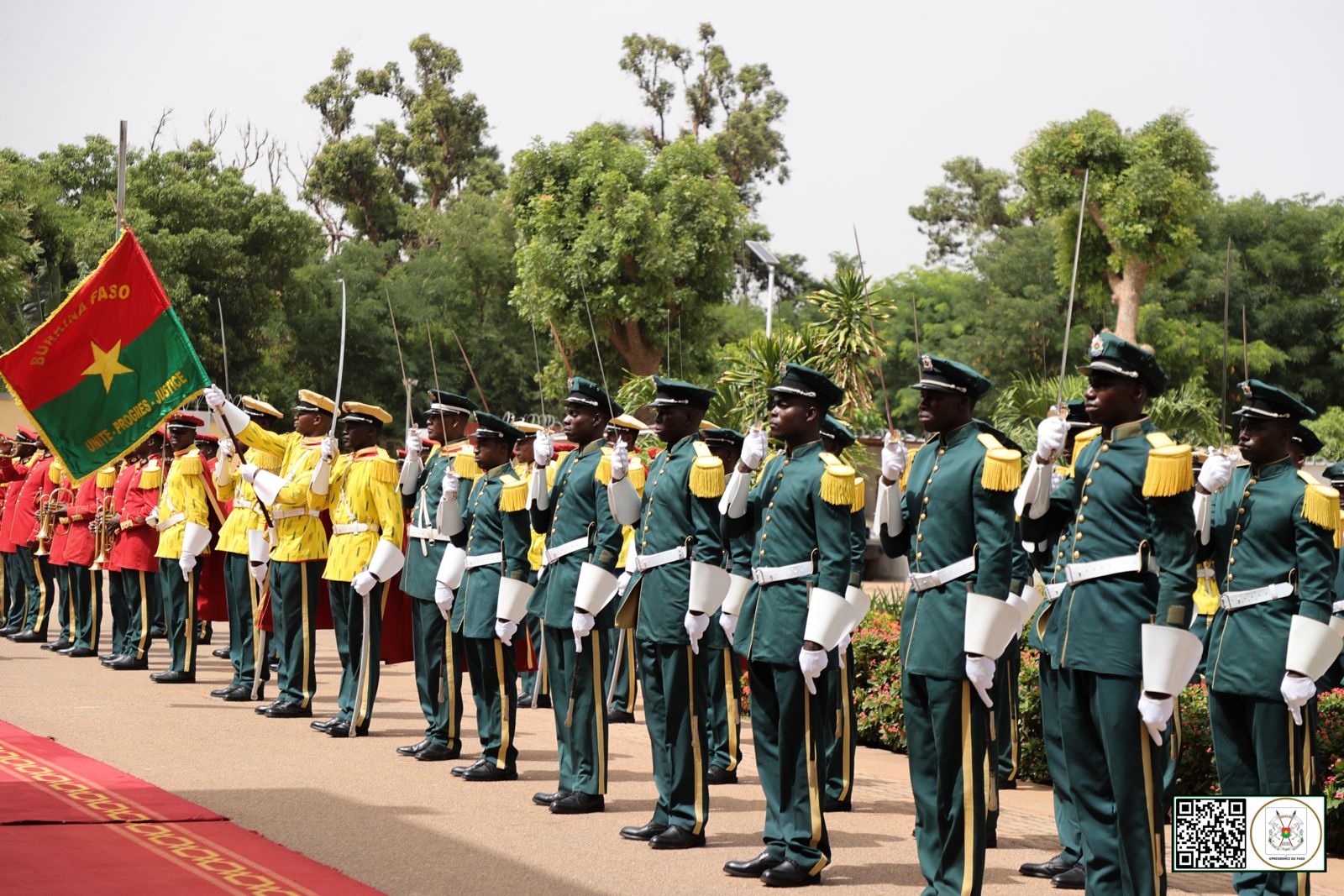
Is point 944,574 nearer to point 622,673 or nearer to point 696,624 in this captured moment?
point 696,624

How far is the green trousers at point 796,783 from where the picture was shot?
21.8ft

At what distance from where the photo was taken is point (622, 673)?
1216 cm

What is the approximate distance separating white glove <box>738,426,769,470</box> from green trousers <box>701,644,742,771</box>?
9.75ft

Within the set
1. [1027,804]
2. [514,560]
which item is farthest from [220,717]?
[1027,804]

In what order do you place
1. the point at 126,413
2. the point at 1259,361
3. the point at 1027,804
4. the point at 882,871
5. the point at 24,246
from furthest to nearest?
the point at 1259,361, the point at 24,246, the point at 126,413, the point at 1027,804, the point at 882,871

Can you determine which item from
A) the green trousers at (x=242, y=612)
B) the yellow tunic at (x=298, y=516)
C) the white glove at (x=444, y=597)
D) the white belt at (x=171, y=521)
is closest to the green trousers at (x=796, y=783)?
the white glove at (x=444, y=597)

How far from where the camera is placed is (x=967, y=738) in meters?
6.00

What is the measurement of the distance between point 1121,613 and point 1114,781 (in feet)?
1.92

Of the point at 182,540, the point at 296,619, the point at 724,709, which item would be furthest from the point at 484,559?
the point at 182,540

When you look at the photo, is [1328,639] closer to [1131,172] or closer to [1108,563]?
[1108,563]

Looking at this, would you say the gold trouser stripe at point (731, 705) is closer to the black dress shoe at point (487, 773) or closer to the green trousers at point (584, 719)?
the black dress shoe at point (487, 773)

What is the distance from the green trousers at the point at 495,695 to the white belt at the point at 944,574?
11.2 ft

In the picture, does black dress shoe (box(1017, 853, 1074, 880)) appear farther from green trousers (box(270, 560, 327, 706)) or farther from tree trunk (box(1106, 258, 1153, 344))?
tree trunk (box(1106, 258, 1153, 344))

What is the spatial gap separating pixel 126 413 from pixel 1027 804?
19.8 ft
